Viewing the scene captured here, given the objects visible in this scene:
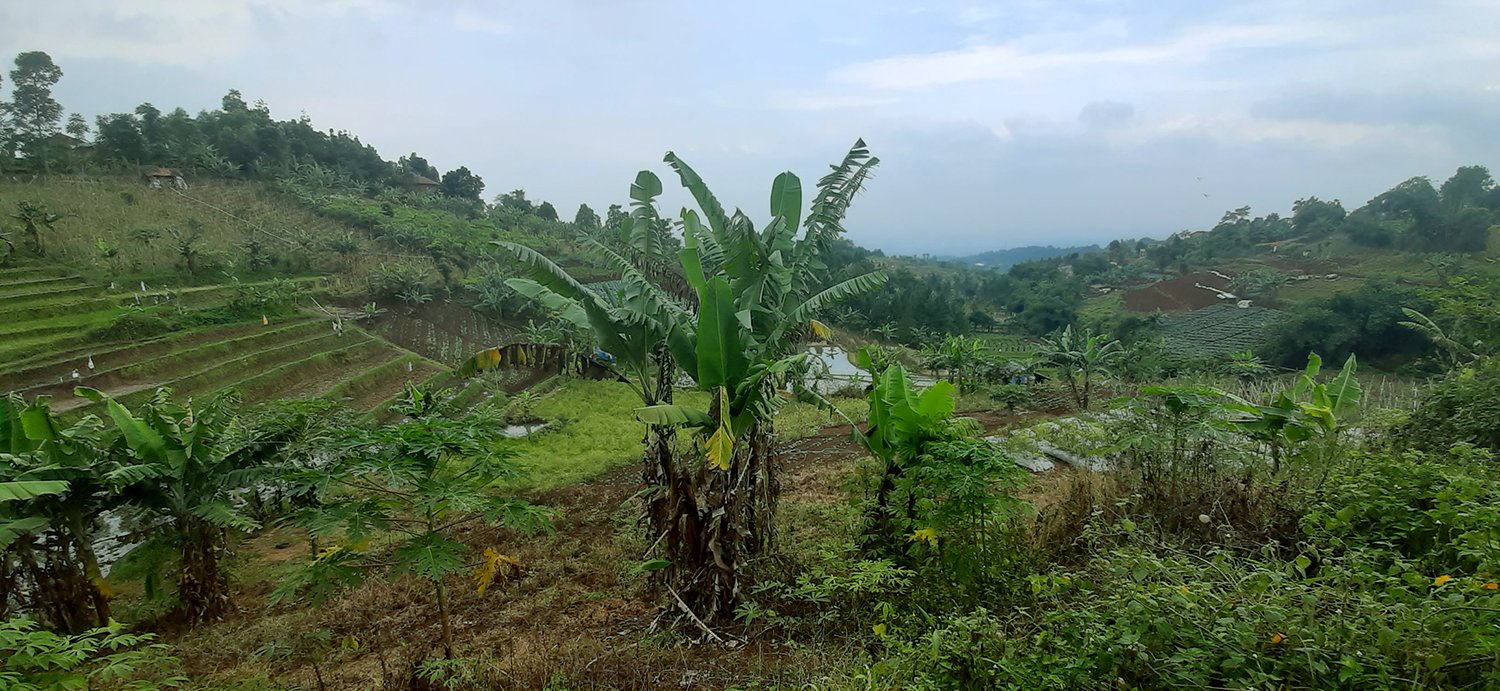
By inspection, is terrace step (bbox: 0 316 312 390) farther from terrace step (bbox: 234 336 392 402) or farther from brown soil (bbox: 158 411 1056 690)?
brown soil (bbox: 158 411 1056 690)

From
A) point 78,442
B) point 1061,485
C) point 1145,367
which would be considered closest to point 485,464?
point 78,442

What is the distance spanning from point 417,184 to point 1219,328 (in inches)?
2046

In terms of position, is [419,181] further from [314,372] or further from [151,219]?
[314,372]

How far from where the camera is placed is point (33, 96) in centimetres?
3238

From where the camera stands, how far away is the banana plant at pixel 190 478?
5.04m

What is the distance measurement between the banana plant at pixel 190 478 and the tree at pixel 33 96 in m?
42.3

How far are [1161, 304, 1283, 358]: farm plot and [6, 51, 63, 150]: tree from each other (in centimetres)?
5746

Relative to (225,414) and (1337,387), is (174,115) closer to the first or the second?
(225,414)

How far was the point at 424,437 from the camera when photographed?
3631 millimetres

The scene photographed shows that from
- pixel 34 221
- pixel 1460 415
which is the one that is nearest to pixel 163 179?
pixel 34 221

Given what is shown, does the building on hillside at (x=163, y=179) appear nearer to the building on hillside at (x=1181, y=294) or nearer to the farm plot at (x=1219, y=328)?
the farm plot at (x=1219, y=328)

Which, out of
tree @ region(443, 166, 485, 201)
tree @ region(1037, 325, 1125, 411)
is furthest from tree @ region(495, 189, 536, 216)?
tree @ region(1037, 325, 1125, 411)

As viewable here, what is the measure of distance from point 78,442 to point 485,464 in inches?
159

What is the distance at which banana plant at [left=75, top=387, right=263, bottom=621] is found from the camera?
5035mm
